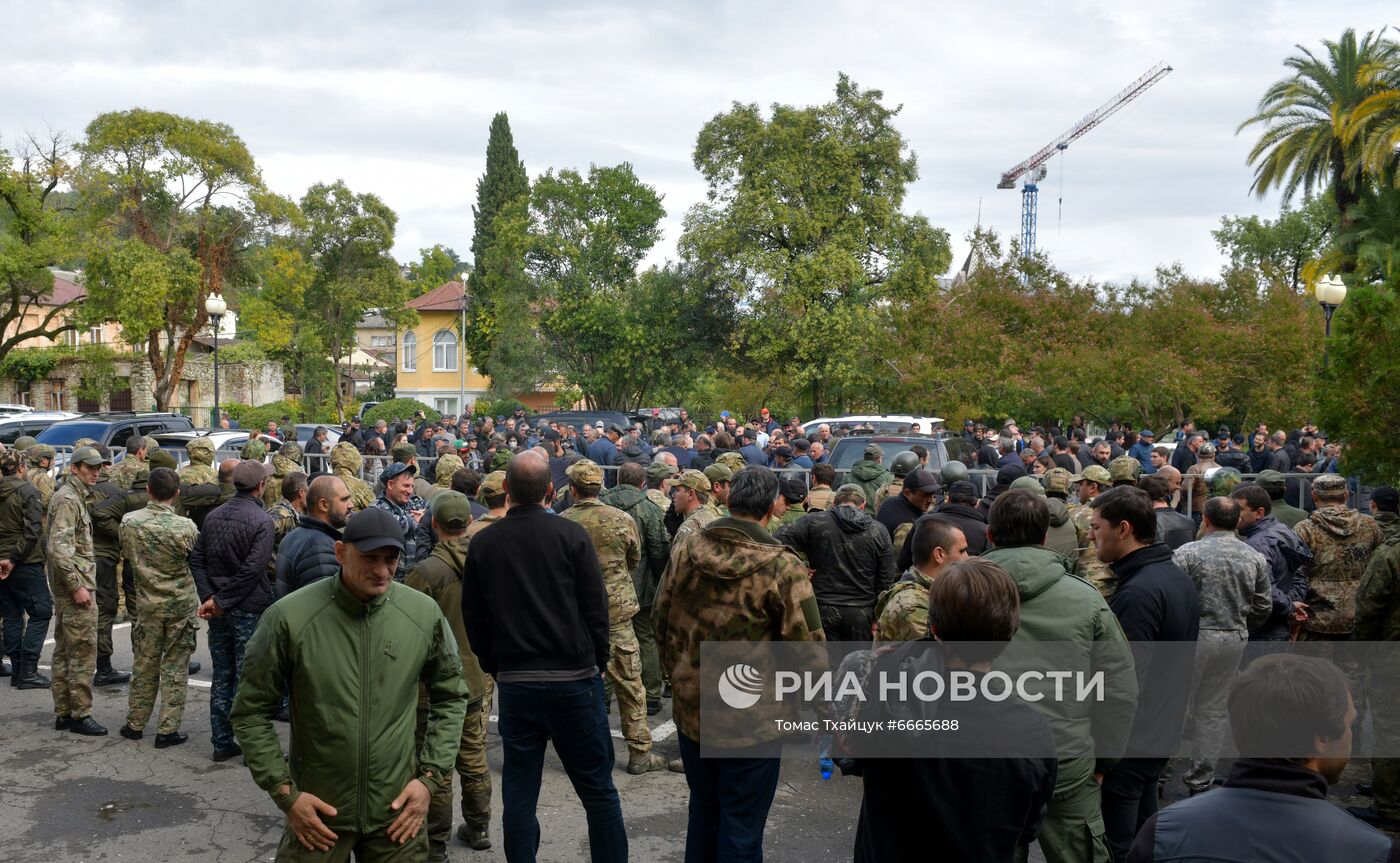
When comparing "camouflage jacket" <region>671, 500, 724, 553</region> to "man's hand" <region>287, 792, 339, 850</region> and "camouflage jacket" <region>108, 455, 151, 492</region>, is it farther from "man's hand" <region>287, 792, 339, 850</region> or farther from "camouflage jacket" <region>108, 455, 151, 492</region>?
"camouflage jacket" <region>108, 455, 151, 492</region>

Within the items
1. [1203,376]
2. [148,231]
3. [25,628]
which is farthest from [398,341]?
[25,628]

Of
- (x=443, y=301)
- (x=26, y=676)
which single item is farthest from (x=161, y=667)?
(x=443, y=301)

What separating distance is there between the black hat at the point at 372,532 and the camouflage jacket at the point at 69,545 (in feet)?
17.0

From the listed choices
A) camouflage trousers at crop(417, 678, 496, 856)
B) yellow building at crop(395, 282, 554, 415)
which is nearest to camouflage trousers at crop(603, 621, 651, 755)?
camouflage trousers at crop(417, 678, 496, 856)

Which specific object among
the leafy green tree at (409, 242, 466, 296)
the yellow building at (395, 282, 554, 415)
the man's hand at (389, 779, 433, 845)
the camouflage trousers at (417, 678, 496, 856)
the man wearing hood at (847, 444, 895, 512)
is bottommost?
the camouflage trousers at (417, 678, 496, 856)

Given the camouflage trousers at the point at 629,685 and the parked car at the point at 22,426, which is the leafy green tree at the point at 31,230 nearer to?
the parked car at the point at 22,426

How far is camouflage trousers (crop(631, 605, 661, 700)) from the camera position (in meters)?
8.20

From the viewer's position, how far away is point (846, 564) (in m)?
7.00

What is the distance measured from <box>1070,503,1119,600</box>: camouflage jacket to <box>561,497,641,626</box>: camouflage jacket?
2.75 metres

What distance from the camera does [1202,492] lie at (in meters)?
11.4

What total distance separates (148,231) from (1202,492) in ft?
102

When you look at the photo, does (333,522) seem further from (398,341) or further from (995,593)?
(398,341)

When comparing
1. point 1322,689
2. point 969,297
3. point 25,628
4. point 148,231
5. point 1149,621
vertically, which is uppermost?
point 148,231

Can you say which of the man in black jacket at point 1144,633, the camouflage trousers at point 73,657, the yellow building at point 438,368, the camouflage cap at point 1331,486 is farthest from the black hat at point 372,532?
the yellow building at point 438,368
